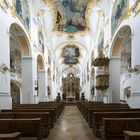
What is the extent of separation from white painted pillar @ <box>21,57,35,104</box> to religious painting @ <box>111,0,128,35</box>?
5.71 m

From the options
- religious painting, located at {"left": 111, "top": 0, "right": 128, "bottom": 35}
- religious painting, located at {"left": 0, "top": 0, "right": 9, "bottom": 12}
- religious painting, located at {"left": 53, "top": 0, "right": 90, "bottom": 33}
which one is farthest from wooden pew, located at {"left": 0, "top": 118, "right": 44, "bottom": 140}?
religious painting, located at {"left": 53, "top": 0, "right": 90, "bottom": 33}

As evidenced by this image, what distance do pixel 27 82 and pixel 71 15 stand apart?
8900mm

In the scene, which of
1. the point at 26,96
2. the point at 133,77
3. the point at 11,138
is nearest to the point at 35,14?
the point at 26,96

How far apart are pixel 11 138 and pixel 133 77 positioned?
692 cm

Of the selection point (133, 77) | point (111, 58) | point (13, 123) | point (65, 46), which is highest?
point (65, 46)

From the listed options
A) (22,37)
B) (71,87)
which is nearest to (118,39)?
(22,37)

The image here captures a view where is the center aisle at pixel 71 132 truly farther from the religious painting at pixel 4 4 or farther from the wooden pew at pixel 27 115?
the religious painting at pixel 4 4

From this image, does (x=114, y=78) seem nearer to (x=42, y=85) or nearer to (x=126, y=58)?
(x=42, y=85)

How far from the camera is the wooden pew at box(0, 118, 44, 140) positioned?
478 cm

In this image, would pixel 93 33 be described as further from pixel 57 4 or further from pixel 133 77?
pixel 133 77

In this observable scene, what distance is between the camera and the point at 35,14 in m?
15.6

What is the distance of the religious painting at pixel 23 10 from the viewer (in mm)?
10899

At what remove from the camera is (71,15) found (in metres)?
19.8

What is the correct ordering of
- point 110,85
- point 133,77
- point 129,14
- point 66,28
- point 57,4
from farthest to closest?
1. point 66,28
2. point 57,4
3. point 110,85
4. point 129,14
5. point 133,77
